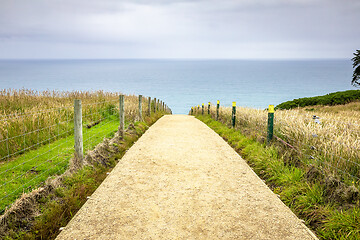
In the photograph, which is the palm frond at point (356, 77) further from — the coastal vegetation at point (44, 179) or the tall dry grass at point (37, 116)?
the coastal vegetation at point (44, 179)

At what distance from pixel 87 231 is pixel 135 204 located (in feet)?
2.97

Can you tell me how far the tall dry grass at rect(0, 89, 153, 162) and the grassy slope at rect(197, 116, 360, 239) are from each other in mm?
4619

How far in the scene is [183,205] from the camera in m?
4.23

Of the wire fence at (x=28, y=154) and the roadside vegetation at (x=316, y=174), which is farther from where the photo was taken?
the wire fence at (x=28, y=154)

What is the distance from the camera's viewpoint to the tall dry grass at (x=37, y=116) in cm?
671

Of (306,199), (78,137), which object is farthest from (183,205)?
(78,137)

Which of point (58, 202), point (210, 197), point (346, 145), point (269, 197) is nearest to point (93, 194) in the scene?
point (58, 202)

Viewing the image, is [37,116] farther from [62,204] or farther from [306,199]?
[306,199]

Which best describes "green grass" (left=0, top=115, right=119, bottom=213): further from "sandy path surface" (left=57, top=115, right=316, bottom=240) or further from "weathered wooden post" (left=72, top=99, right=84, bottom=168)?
"sandy path surface" (left=57, top=115, right=316, bottom=240)

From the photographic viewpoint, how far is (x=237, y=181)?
5.38 m

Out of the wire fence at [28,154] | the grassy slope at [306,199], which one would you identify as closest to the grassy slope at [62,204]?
the wire fence at [28,154]

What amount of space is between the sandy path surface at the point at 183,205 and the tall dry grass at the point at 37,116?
5.61ft

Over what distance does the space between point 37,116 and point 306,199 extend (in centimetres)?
811

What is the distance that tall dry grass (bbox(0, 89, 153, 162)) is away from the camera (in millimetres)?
6715
